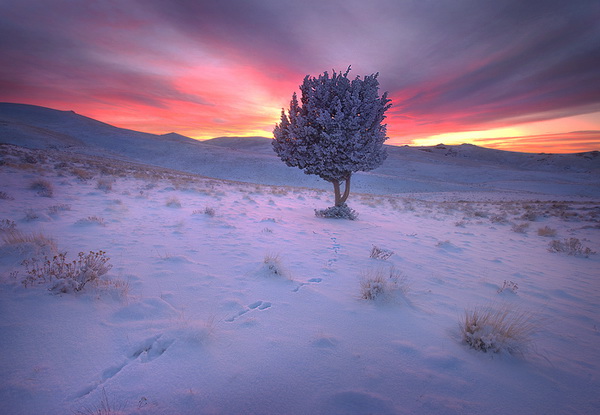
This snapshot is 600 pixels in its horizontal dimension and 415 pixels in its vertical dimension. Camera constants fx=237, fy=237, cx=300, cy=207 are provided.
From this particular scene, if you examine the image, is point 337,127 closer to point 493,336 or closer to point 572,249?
point 493,336

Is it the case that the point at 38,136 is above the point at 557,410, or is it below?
above

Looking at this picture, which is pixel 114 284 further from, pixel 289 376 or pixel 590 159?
pixel 590 159

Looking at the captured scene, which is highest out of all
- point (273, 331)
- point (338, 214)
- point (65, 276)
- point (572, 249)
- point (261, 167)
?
point (261, 167)

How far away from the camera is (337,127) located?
992cm

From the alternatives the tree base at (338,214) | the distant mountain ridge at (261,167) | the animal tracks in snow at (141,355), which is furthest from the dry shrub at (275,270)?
the distant mountain ridge at (261,167)

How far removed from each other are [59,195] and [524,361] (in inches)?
539

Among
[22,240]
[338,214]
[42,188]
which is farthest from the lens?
[338,214]

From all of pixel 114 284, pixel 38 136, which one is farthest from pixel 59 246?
pixel 38 136

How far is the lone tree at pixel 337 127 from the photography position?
9836 millimetres

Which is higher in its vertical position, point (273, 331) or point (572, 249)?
point (572, 249)

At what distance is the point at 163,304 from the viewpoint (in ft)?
10.9

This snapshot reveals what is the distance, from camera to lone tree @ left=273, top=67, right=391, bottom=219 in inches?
387

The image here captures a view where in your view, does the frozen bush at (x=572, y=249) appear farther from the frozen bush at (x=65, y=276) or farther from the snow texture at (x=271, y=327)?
the frozen bush at (x=65, y=276)

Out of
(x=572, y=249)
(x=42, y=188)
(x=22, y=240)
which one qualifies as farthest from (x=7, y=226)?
(x=572, y=249)
